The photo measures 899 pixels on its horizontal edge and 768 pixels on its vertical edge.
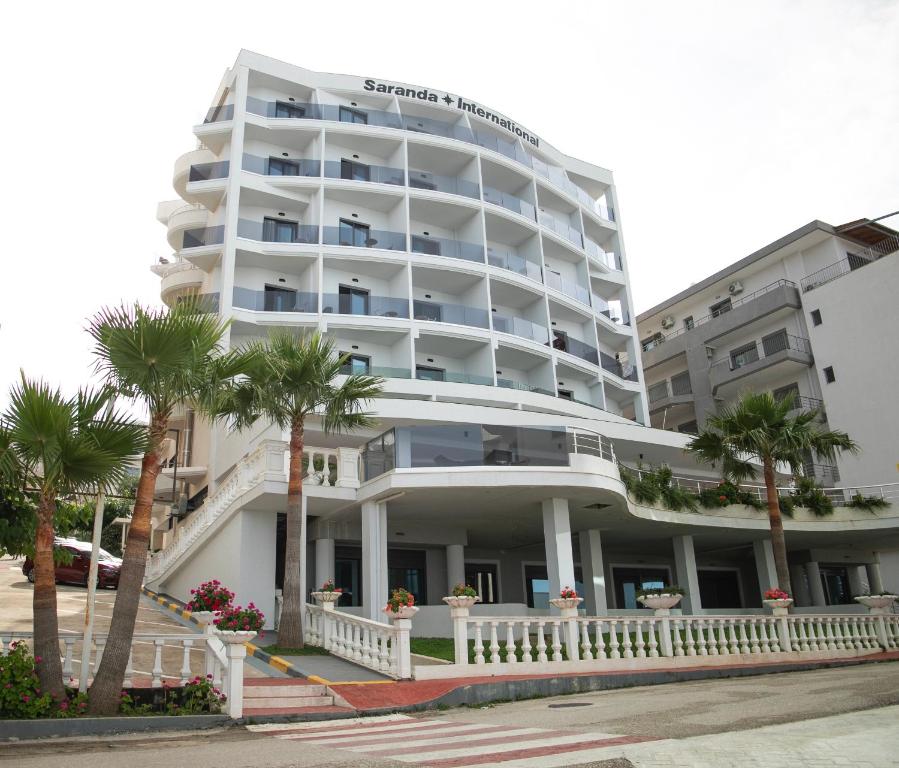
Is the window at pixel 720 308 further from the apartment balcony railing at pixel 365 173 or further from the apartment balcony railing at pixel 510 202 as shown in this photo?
the apartment balcony railing at pixel 365 173

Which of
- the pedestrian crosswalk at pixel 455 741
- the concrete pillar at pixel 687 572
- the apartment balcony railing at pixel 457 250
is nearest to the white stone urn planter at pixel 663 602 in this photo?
the pedestrian crosswalk at pixel 455 741

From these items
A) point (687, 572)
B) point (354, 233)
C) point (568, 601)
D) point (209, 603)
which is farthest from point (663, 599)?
point (354, 233)

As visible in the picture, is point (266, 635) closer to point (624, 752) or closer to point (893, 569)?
point (624, 752)

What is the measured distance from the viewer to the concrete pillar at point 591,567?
25.3 m

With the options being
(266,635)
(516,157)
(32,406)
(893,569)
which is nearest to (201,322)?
(32,406)

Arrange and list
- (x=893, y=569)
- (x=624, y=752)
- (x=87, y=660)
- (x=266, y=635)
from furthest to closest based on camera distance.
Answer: (x=893, y=569)
(x=266, y=635)
(x=87, y=660)
(x=624, y=752)

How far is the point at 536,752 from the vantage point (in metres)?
7.12

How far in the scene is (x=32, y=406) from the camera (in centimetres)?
1034

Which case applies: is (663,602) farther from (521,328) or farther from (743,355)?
(743,355)

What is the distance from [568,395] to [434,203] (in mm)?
11608

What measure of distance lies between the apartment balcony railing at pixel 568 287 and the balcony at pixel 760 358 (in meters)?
11.1

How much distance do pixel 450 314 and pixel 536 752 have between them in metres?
A: 27.6

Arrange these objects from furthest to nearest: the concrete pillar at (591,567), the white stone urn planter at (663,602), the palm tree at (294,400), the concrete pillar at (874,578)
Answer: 1. the concrete pillar at (874,578)
2. the concrete pillar at (591,567)
3. the white stone urn planter at (663,602)
4. the palm tree at (294,400)

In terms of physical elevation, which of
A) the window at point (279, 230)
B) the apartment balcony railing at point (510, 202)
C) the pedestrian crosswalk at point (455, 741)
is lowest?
the pedestrian crosswalk at point (455, 741)
